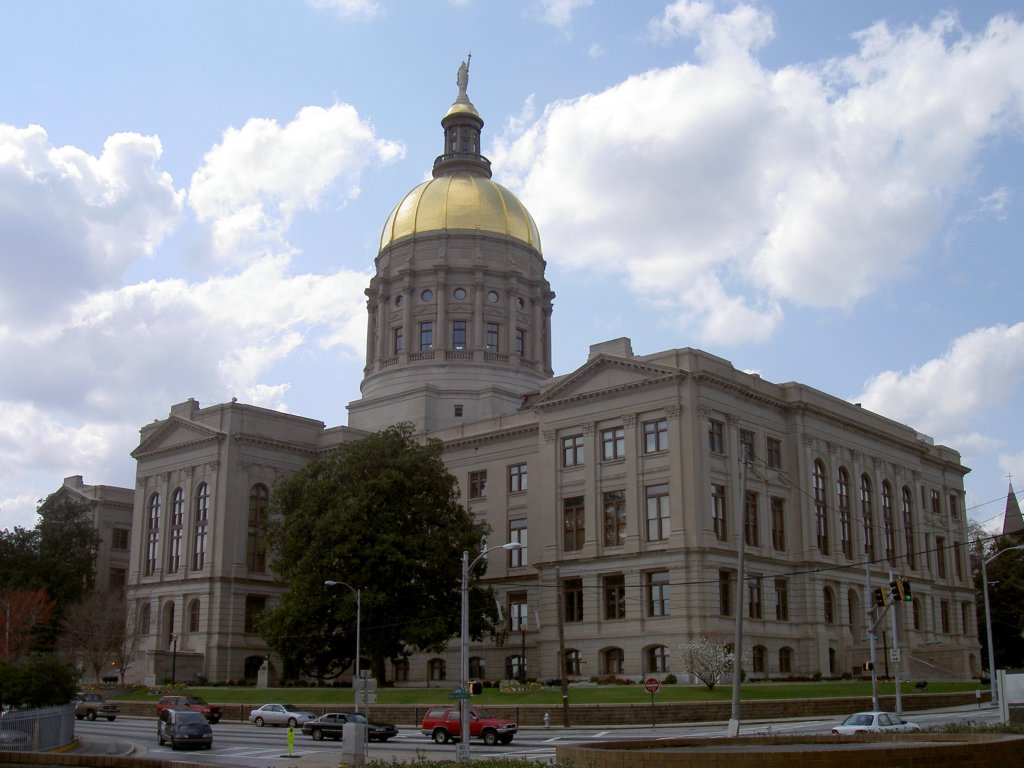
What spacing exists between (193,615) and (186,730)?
1816 inches

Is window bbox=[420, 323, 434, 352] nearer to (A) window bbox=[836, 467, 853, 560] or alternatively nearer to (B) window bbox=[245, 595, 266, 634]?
(B) window bbox=[245, 595, 266, 634]

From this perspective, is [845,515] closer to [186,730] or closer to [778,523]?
[778,523]

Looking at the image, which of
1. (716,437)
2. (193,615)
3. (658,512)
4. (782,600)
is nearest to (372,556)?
(658,512)

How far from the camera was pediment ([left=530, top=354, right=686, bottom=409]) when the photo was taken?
70.1 meters

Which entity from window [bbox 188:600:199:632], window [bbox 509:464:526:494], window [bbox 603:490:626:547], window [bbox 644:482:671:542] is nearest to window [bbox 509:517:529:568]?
window [bbox 509:464:526:494]

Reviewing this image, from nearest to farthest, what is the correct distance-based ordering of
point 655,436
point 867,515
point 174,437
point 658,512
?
point 658,512
point 655,436
point 867,515
point 174,437

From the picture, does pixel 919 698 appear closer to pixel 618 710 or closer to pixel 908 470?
pixel 618 710

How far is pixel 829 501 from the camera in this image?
77438 millimetres

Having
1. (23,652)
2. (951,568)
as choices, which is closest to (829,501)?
(951,568)

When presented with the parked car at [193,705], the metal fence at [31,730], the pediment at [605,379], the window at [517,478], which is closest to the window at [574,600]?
the window at [517,478]

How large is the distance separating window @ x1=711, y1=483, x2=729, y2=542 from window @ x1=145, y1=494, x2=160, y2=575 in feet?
154

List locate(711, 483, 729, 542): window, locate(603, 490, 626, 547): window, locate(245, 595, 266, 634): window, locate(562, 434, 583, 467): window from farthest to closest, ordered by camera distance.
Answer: locate(245, 595, 266, 634): window
locate(562, 434, 583, 467): window
locate(603, 490, 626, 547): window
locate(711, 483, 729, 542): window

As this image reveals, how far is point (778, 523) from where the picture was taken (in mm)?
74500

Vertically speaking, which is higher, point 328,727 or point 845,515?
point 845,515
